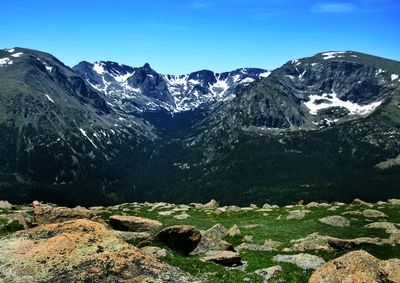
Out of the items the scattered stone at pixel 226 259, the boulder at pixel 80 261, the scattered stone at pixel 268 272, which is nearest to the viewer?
the boulder at pixel 80 261

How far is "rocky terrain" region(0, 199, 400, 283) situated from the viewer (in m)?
22.9

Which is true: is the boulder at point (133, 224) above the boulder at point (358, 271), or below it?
below

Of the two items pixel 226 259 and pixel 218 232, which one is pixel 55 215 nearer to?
pixel 218 232

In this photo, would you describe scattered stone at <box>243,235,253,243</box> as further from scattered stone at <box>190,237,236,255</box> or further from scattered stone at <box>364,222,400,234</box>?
scattered stone at <box>364,222,400,234</box>

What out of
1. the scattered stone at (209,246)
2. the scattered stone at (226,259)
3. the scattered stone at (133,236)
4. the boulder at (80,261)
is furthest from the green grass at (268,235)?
the scattered stone at (133,236)

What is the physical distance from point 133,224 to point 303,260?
1920cm

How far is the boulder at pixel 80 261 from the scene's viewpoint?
2222cm

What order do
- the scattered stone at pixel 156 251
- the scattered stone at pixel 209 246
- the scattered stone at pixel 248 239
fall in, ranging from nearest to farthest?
the scattered stone at pixel 156 251, the scattered stone at pixel 209 246, the scattered stone at pixel 248 239

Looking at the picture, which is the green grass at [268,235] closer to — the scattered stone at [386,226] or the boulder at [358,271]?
the scattered stone at [386,226]

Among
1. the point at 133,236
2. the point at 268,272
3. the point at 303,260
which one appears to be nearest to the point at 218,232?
the point at 133,236

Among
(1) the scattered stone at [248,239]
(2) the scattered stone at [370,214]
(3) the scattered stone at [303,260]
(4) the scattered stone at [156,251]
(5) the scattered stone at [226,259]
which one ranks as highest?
(4) the scattered stone at [156,251]

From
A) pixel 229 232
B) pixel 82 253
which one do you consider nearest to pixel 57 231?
pixel 82 253

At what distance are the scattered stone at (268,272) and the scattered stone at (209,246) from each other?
6.86m

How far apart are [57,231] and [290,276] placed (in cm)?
1511
